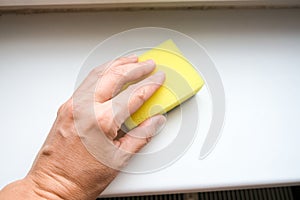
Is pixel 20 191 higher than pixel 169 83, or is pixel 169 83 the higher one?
pixel 169 83

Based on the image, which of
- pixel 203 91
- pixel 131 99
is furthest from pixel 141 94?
pixel 203 91

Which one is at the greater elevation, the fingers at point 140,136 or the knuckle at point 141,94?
the knuckle at point 141,94

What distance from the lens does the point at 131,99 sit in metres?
0.42

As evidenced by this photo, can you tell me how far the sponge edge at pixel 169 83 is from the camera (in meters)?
0.44

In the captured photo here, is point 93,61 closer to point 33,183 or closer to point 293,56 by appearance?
point 33,183

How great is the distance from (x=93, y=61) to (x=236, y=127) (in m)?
0.28

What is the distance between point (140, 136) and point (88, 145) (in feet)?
0.26

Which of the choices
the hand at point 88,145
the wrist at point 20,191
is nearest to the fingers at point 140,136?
the hand at point 88,145

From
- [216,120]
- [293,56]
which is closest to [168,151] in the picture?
[216,120]

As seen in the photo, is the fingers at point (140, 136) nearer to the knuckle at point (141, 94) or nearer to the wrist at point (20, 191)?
the knuckle at point (141, 94)

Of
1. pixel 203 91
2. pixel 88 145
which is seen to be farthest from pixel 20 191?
pixel 203 91

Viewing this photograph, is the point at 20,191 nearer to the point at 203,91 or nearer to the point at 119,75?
the point at 119,75

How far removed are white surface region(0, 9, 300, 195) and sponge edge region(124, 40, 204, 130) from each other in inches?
1.7

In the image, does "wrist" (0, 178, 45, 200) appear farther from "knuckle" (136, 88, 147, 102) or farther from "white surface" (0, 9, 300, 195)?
"knuckle" (136, 88, 147, 102)
